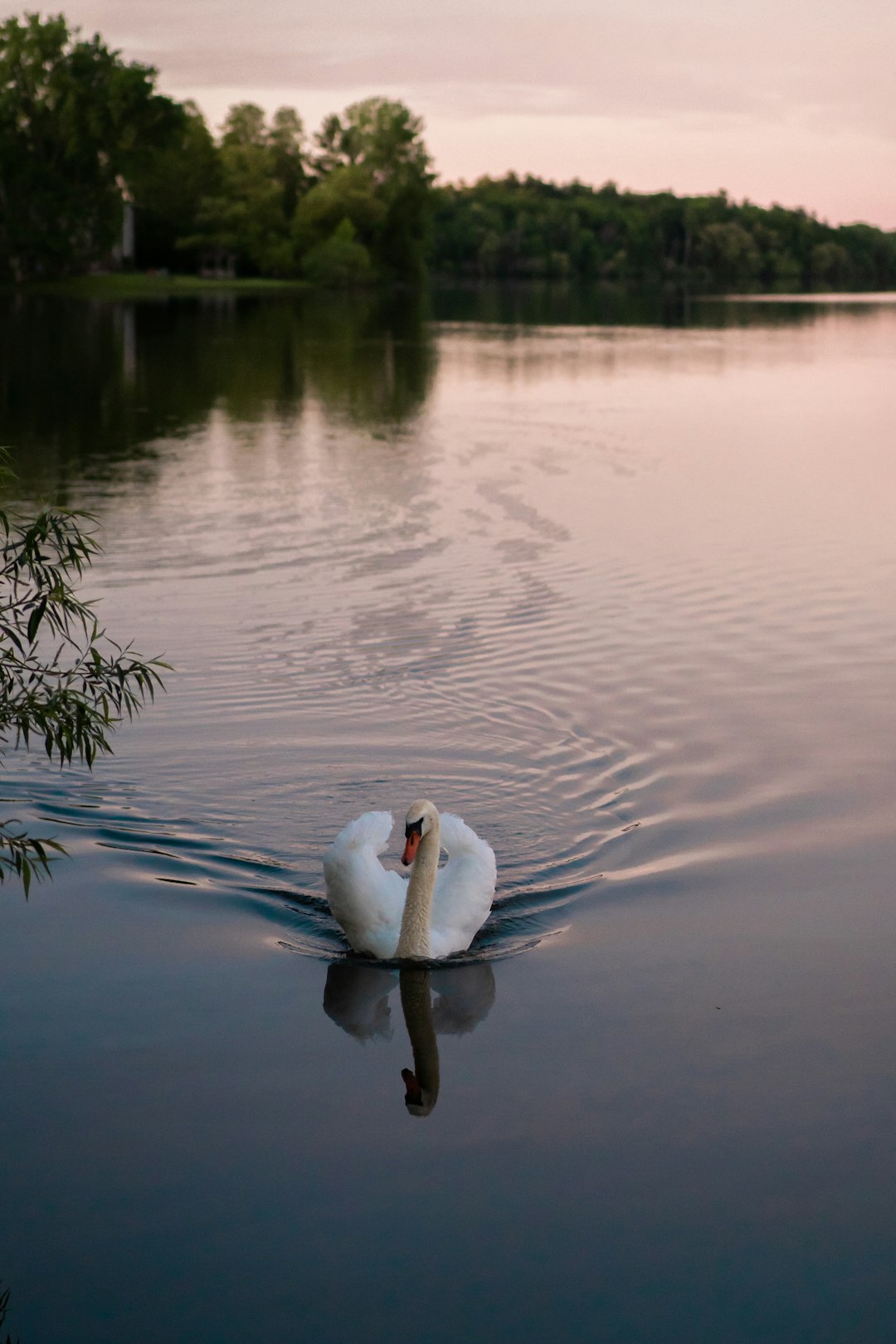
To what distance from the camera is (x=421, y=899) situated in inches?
380

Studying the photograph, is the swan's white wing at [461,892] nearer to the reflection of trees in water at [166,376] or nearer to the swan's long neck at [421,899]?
the swan's long neck at [421,899]

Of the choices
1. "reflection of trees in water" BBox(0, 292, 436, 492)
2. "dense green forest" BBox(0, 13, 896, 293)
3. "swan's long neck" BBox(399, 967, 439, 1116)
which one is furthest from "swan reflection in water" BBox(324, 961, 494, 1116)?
"dense green forest" BBox(0, 13, 896, 293)

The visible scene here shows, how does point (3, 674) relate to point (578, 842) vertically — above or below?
above

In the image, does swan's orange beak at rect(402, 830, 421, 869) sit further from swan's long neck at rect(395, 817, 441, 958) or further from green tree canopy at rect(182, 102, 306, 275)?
green tree canopy at rect(182, 102, 306, 275)

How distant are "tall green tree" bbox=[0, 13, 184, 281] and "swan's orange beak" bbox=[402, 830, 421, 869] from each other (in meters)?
98.5

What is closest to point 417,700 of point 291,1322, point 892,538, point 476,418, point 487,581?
point 487,581

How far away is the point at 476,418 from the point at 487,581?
63.7ft

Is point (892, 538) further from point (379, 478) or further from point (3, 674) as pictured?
point (3, 674)

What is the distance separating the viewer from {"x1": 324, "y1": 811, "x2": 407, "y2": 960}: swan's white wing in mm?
9742

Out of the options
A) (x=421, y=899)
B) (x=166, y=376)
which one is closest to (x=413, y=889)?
(x=421, y=899)

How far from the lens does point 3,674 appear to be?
8.05 meters

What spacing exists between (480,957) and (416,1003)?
2.22ft

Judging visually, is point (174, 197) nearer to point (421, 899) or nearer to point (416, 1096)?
point (421, 899)

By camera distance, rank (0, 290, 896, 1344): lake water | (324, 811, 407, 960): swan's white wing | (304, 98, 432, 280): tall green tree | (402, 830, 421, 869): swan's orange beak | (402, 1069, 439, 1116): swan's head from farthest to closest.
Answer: (304, 98, 432, 280): tall green tree
(324, 811, 407, 960): swan's white wing
(402, 830, 421, 869): swan's orange beak
(402, 1069, 439, 1116): swan's head
(0, 290, 896, 1344): lake water
